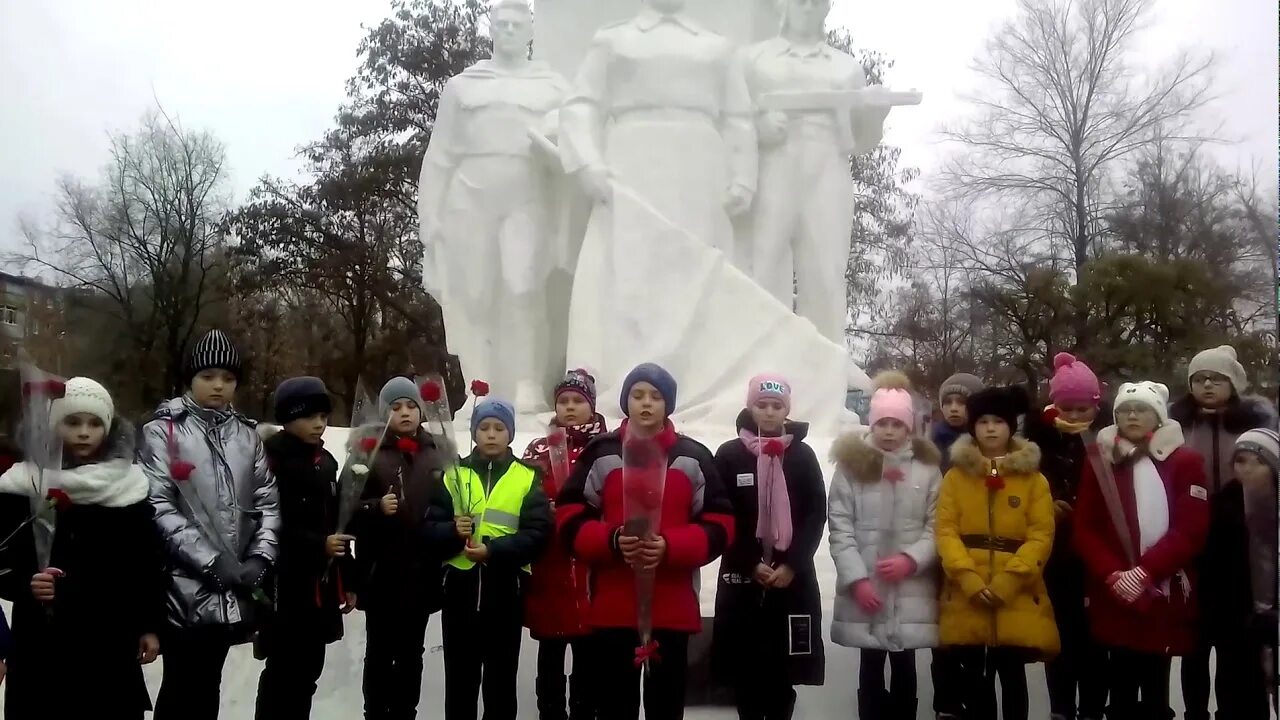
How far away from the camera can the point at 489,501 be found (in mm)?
3184

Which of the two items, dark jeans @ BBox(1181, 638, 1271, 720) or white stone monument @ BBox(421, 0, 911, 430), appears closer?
dark jeans @ BBox(1181, 638, 1271, 720)

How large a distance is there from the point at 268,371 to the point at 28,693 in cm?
1491

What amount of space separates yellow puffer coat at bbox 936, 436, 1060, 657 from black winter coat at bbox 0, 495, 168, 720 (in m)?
2.21

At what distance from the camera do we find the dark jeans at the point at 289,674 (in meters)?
3.10

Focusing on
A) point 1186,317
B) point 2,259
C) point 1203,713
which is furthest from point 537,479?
point 1186,317

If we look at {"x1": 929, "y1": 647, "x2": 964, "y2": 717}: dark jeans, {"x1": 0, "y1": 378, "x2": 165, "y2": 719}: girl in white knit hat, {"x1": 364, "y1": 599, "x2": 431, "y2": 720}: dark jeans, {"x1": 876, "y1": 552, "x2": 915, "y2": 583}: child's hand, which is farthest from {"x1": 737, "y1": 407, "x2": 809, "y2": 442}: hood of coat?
{"x1": 0, "y1": 378, "x2": 165, "y2": 719}: girl in white knit hat

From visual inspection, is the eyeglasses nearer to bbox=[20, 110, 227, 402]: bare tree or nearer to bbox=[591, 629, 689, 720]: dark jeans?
bbox=[591, 629, 689, 720]: dark jeans

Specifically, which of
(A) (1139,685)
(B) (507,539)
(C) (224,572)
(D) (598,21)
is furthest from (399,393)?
(D) (598,21)

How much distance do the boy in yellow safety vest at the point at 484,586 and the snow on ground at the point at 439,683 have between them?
54cm

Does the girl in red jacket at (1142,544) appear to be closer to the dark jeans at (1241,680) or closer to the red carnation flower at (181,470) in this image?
the dark jeans at (1241,680)

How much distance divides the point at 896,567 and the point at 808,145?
3.21 metres

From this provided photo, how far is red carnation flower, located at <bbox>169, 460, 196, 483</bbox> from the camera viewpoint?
9.50ft

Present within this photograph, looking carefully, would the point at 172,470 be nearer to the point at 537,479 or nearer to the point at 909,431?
the point at 537,479

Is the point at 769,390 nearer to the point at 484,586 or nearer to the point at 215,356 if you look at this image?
the point at 484,586
